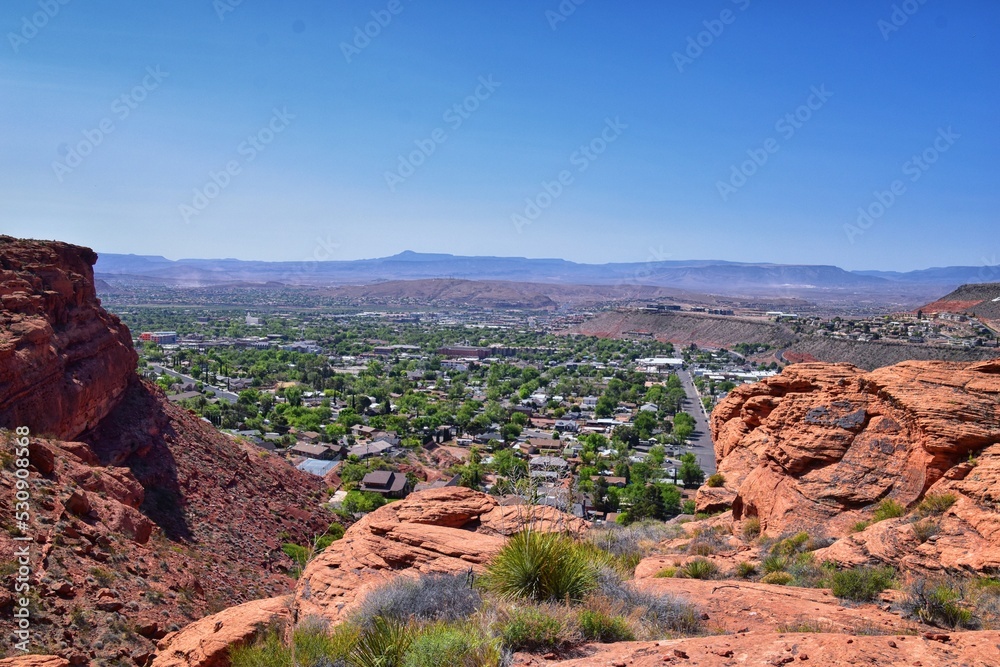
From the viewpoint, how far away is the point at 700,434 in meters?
52.4

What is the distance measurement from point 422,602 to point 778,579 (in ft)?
17.4

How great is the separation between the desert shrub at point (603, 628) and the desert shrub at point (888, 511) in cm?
629

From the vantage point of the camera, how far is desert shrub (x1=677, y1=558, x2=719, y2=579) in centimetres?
1008

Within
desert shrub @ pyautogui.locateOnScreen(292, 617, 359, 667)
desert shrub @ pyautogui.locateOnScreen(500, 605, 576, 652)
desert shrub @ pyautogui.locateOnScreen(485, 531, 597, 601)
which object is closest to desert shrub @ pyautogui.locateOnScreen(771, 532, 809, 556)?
desert shrub @ pyautogui.locateOnScreen(485, 531, 597, 601)

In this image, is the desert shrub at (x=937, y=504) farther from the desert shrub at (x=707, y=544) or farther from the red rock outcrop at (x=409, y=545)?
the red rock outcrop at (x=409, y=545)

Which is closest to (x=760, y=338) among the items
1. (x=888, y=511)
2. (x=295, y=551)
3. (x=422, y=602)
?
(x=295, y=551)

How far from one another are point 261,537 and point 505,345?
321 ft

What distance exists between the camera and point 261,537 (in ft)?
65.9

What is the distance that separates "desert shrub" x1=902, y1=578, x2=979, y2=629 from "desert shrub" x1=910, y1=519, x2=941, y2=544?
4.68ft

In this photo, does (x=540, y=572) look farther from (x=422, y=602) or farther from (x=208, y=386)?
(x=208, y=386)

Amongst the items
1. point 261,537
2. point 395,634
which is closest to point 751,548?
point 395,634

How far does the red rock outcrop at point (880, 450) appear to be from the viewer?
10305mm

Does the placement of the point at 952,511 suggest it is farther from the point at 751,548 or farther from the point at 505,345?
the point at 505,345

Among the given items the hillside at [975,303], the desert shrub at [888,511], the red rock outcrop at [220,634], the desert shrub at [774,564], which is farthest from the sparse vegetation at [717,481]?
the hillside at [975,303]
